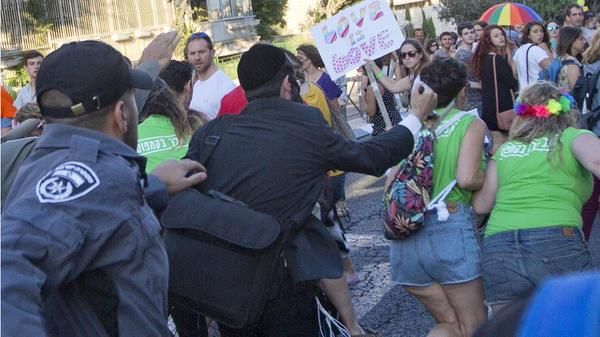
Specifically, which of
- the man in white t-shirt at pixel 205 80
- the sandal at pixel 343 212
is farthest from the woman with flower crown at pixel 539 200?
the sandal at pixel 343 212

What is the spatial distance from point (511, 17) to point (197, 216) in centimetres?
1267

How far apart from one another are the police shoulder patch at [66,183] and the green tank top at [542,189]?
2409mm

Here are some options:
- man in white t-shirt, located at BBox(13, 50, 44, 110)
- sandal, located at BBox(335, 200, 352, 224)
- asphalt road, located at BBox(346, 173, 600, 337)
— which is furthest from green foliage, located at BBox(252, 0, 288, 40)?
sandal, located at BBox(335, 200, 352, 224)

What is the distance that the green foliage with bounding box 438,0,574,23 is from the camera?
102 feet

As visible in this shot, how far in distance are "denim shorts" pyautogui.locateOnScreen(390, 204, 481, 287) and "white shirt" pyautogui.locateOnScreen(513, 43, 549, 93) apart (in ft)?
17.8

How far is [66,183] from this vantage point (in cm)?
222

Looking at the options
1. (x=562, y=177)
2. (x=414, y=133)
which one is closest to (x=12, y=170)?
(x=414, y=133)

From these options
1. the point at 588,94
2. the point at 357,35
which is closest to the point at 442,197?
the point at 357,35

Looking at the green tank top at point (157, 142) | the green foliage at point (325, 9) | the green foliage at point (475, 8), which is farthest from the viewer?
the green foliage at point (325, 9)

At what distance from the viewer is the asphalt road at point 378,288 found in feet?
19.5

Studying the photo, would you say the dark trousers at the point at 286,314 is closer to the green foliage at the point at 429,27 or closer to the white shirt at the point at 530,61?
the white shirt at the point at 530,61

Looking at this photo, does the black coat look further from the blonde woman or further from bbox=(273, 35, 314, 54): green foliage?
bbox=(273, 35, 314, 54): green foliage

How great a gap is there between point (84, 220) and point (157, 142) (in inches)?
91.9

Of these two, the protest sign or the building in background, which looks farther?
the building in background
